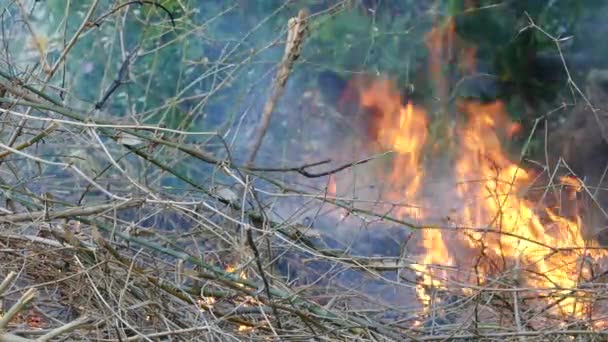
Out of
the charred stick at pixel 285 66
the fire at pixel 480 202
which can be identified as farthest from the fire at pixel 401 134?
the charred stick at pixel 285 66

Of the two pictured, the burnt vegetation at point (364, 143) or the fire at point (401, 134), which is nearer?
the burnt vegetation at point (364, 143)

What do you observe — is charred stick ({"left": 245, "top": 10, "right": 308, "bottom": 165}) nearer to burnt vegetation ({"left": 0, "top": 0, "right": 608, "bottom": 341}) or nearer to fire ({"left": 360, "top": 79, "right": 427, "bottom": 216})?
burnt vegetation ({"left": 0, "top": 0, "right": 608, "bottom": 341})

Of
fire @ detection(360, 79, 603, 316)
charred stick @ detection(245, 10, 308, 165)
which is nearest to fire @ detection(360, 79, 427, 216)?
fire @ detection(360, 79, 603, 316)

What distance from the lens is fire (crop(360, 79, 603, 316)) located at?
426 cm

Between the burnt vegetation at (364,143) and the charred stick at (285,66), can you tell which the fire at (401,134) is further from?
the charred stick at (285,66)

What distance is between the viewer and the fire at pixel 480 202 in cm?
426

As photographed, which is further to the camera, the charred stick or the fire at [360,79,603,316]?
the charred stick

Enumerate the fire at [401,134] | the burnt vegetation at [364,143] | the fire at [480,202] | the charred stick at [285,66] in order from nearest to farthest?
1. the burnt vegetation at [364,143]
2. the fire at [480,202]
3. the charred stick at [285,66]
4. the fire at [401,134]

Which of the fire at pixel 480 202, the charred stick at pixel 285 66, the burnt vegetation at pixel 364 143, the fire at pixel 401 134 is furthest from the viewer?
the fire at pixel 401 134

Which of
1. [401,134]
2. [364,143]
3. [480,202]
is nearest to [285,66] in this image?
[364,143]

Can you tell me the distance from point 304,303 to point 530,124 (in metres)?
2.05

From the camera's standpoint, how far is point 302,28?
4.57m

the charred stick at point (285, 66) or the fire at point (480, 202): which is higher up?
the charred stick at point (285, 66)

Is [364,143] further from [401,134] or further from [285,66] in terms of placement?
[285,66]
